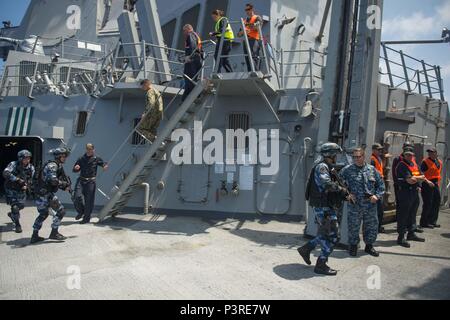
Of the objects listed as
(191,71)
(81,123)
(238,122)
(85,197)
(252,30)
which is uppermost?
(252,30)

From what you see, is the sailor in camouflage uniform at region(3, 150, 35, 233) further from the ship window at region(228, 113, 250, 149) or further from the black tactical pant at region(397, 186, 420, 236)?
the black tactical pant at region(397, 186, 420, 236)

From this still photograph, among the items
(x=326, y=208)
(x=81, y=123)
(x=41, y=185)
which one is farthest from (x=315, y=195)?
(x=81, y=123)

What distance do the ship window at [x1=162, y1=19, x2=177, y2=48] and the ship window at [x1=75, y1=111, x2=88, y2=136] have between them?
3.03m

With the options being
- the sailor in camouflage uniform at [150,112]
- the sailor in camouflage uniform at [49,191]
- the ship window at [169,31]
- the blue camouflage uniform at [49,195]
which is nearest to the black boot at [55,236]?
the sailor in camouflage uniform at [49,191]

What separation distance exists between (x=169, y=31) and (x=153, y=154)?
4.63m

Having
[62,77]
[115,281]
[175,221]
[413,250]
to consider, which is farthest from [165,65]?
[413,250]

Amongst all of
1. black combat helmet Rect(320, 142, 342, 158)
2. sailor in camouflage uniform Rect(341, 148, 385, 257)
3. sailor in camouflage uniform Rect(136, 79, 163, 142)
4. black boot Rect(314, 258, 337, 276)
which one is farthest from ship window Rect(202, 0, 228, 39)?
black boot Rect(314, 258, 337, 276)

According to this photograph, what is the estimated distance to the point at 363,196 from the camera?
5250mm

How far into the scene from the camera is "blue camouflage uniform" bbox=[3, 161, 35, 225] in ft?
21.6

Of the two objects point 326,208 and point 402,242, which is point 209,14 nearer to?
point 326,208

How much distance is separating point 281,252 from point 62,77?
10359mm

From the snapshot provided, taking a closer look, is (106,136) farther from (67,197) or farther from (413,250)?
(413,250)

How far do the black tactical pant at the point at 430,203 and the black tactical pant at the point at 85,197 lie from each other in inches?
269

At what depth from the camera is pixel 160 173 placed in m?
8.47
